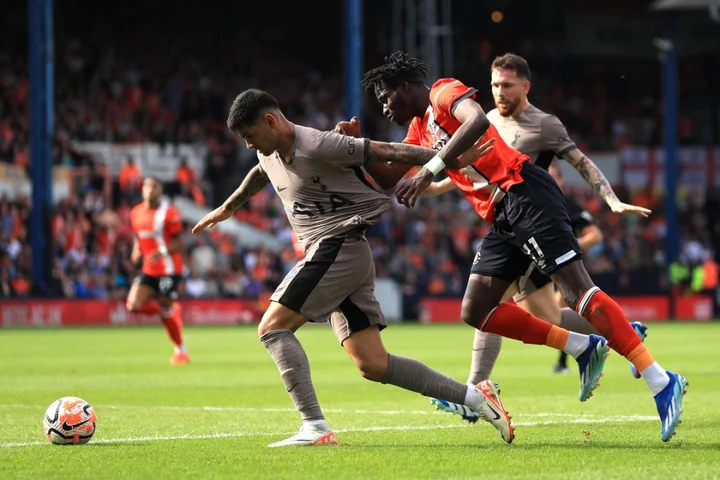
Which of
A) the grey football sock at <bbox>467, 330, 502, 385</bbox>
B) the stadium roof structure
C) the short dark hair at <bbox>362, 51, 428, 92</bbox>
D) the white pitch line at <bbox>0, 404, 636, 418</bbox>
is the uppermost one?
the stadium roof structure

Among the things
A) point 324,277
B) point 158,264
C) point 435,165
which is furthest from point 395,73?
point 158,264

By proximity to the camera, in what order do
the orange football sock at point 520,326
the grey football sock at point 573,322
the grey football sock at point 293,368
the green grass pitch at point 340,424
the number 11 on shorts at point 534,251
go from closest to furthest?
1. the green grass pitch at point 340,424
2. the grey football sock at point 293,368
3. the number 11 on shorts at point 534,251
4. the orange football sock at point 520,326
5. the grey football sock at point 573,322

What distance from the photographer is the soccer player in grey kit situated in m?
6.66

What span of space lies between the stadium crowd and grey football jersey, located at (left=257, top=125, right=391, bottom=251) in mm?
19718

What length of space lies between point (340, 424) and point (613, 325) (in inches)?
85.0

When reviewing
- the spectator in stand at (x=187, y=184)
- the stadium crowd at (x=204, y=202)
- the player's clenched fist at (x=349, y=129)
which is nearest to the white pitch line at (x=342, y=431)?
the player's clenched fist at (x=349, y=129)

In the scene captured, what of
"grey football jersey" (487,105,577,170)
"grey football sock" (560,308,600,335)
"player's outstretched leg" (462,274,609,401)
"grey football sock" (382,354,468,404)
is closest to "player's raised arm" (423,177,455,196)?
"grey football jersey" (487,105,577,170)

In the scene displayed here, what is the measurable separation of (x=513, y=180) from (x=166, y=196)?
22.6 metres

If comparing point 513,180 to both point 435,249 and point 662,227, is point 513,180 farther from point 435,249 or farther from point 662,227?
point 662,227

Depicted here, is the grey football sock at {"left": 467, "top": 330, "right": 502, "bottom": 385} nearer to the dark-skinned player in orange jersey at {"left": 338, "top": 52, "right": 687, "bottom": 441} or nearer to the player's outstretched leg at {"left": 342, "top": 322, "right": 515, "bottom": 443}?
the dark-skinned player in orange jersey at {"left": 338, "top": 52, "right": 687, "bottom": 441}

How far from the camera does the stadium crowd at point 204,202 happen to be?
2691 centimetres

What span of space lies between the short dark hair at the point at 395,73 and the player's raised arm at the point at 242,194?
86 centimetres

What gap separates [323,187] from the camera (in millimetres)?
6773

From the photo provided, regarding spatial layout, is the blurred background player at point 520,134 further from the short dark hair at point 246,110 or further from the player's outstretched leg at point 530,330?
the short dark hair at point 246,110
